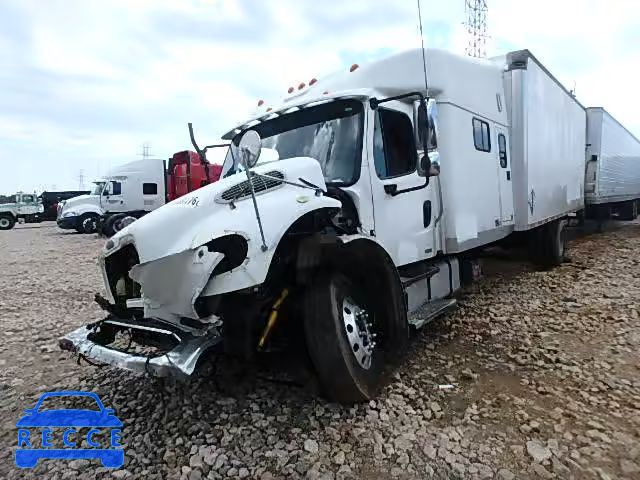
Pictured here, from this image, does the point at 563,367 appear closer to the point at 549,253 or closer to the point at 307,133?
the point at 307,133

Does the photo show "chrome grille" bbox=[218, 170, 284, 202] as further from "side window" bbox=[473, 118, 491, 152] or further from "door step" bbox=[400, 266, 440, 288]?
"side window" bbox=[473, 118, 491, 152]

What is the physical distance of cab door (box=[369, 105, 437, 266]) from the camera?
14.1 feet

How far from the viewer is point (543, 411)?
3.41m

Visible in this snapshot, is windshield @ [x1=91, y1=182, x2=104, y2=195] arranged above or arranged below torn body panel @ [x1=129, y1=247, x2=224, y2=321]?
above

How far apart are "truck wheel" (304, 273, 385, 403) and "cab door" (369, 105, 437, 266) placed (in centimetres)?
91

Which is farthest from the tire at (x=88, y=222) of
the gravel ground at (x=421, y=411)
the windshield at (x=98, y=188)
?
the gravel ground at (x=421, y=411)

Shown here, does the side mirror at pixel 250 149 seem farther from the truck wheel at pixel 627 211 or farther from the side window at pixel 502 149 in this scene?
the truck wheel at pixel 627 211

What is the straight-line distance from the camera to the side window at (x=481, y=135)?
5745 mm

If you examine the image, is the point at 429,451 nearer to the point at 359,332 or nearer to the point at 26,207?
the point at 359,332

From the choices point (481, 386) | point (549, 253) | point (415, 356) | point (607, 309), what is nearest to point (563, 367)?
point (481, 386)

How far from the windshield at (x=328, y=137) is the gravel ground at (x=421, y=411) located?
1.89 metres

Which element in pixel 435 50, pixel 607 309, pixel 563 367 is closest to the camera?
pixel 563 367

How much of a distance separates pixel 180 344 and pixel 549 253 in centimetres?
773

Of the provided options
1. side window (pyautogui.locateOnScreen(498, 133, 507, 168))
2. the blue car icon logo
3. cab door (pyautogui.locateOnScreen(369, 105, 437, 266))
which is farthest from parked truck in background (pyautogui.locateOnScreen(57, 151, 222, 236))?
the blue car icon logo
